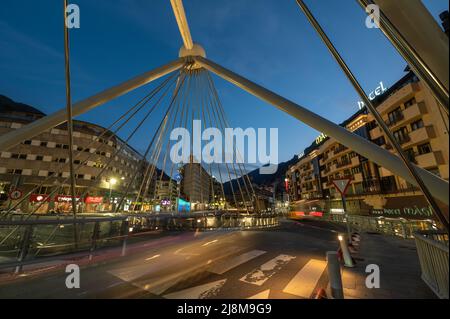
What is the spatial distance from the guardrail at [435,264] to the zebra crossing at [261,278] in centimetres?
208

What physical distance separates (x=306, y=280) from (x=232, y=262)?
2369mm

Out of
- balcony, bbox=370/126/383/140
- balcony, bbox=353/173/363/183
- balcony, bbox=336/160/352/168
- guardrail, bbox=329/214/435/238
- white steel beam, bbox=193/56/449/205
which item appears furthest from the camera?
balcony, bbox=336/160/352/168

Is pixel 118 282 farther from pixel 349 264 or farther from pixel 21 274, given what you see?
pixel 349 264

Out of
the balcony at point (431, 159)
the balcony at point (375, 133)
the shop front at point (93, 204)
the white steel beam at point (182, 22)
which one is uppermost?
the white steel beam at point (182, 22)

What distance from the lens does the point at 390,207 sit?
2966 cm

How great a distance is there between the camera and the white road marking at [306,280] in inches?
162

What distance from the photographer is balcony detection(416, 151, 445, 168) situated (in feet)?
73.3

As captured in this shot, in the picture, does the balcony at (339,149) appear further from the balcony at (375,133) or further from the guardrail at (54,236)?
the guardrail at (54,236)

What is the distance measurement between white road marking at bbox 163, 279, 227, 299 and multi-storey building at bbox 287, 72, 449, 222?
1814 centimetres

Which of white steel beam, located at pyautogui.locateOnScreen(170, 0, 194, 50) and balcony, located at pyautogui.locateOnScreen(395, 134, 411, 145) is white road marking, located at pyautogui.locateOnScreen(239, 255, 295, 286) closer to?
white steel beam, located at pyautogui.locateOnScreen(170, 0, 194, 50)

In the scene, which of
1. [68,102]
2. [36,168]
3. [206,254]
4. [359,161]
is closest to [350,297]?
[206,254]

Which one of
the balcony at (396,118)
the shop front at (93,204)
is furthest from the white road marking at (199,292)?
the shop front at (93,204)

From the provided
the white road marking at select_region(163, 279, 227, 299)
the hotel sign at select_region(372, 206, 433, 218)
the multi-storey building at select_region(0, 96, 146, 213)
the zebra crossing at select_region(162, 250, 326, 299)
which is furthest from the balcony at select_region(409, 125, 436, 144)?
the multi-storey building at select_region(0, 96, 146, 213)

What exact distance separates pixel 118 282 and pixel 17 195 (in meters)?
14.6
